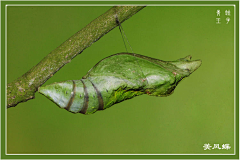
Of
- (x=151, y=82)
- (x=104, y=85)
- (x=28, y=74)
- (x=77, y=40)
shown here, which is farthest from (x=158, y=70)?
(x=28, y=74)

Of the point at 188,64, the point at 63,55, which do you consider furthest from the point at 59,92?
the point at 188,64

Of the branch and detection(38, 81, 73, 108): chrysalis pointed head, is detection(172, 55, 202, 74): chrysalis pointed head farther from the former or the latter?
detection(38, 81, 73, 108): chrysalis pointed head

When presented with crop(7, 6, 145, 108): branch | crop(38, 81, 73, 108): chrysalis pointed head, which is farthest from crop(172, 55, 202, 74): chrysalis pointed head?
crop(38, 81, 73, 108): chrysalis pointed head

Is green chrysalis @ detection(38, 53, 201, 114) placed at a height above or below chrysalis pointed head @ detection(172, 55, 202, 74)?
below

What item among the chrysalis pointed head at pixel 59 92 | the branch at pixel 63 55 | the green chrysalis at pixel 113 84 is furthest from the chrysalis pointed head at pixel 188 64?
the chrysalis pointed head at pixel 59 92

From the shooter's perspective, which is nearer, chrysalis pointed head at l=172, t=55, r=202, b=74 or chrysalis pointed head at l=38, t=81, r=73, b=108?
chrysalis pointed head at l=38, t=81, r=73, b=108

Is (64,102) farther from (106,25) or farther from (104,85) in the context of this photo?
(106,25)
